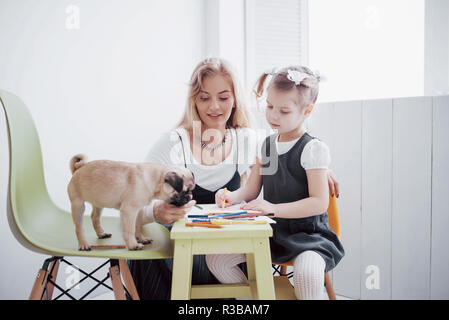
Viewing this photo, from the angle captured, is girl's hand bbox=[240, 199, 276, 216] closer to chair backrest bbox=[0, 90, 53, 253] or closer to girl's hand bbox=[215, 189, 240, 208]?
girl's hand bbox=[215, 189, 240, 208]

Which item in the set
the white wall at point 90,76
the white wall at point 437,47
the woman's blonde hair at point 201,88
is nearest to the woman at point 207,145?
the woman's blonde hair at point 201,88

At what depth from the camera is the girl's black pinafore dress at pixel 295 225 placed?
3.28 ft

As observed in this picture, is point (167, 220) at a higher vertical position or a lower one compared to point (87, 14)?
lower

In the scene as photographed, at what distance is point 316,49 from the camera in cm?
194

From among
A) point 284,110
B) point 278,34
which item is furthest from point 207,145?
point 278,34

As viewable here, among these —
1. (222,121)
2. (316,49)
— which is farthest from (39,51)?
(316,49)

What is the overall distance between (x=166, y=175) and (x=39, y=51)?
880 mm

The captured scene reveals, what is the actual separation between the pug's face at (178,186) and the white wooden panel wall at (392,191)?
99cm

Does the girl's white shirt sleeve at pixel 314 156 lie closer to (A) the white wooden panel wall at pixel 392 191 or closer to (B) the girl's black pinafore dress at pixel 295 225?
(B) the girl's black pinafore dress at pixel 295 225

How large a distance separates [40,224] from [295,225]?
72cm

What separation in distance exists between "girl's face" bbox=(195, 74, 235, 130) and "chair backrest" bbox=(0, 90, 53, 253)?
1.66 feet

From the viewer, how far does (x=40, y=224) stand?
0.98 meters

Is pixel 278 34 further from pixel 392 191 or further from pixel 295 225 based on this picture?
pixel 295 225
